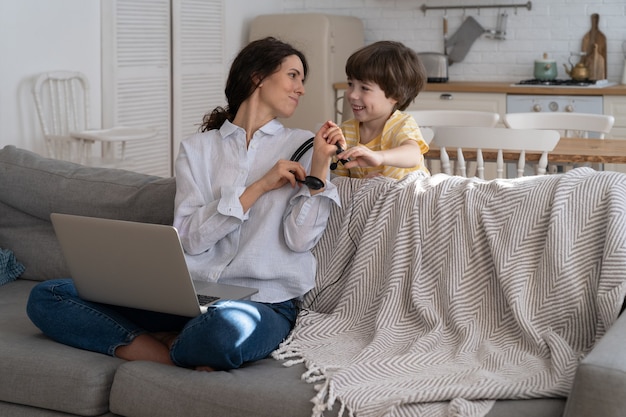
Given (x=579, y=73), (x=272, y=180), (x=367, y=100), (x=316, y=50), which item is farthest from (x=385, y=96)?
(x=579, y=73)

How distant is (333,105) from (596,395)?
4.68 m

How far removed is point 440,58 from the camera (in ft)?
20.0

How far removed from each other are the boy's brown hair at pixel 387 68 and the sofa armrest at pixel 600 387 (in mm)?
1326

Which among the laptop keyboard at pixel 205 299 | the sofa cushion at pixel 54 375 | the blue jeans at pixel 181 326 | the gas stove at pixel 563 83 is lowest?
the sofa cushion at pixel 54 375

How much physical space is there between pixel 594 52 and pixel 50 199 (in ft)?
13.8

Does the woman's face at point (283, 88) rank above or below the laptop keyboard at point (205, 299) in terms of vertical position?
above

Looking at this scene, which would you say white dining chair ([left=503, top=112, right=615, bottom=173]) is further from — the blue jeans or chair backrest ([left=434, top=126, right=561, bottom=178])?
the blue jeans

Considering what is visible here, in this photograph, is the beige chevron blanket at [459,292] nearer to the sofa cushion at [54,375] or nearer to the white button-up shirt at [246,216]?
the white button-up shirt at [246,216]

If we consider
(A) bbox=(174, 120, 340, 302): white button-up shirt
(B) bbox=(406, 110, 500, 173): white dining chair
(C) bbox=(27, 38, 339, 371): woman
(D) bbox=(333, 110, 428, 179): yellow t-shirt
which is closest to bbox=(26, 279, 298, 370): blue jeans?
(C) bbox=(27, 38, 339, 371): woman

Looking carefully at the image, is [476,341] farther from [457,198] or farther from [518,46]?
[518,46]

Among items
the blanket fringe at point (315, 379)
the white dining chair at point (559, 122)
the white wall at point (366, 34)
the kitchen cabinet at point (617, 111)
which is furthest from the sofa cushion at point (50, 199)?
the kitchen cabinet at point (617, 111)

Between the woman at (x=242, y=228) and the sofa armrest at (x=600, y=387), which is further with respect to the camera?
the woman at (x=242, y=228)

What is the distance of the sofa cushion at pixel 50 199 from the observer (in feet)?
9.14

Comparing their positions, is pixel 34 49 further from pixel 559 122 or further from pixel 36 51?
pixel 559 122
